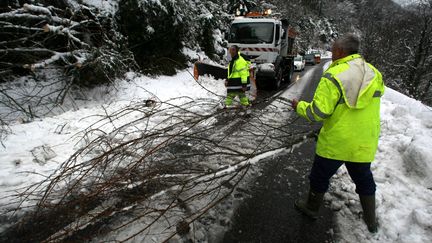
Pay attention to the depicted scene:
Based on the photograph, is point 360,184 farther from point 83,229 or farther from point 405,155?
point 83,229

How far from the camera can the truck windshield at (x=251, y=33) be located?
902cm

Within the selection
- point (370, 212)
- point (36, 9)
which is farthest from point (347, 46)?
point (36, 9)

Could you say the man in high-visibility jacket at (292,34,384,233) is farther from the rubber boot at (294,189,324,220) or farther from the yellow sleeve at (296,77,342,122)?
the rubber boot at (294,189,324,220)

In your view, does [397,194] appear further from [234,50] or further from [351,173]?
[234,50]

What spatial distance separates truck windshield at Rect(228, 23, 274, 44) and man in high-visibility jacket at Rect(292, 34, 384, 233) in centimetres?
708

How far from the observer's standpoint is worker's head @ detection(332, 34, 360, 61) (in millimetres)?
2297

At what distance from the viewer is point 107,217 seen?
2561 millimetres

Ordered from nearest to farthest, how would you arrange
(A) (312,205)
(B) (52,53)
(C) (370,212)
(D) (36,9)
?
(C) (370,212)
(A) (312,205)
(D) (36,9)
(B) (52,53)

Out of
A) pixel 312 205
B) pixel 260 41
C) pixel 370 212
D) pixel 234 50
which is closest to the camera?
pixel 370 212

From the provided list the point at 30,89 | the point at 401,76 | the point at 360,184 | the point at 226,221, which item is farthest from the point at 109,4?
the point at 401,76

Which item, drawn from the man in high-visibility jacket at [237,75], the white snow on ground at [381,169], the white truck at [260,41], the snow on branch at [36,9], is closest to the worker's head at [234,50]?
the man in high-visibility jacket at [237,75]

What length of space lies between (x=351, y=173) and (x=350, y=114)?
2.10 ft

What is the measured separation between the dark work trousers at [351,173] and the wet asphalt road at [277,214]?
1.34ft

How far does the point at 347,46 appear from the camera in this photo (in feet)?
7.55
